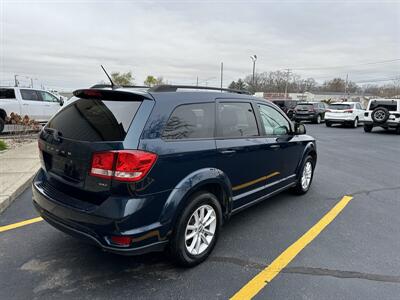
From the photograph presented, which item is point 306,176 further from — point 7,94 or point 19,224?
point 7,94

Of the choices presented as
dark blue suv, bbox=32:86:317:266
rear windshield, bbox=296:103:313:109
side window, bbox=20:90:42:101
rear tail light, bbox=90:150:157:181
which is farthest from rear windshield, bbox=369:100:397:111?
rear tail light, bbox=90:150:157:181

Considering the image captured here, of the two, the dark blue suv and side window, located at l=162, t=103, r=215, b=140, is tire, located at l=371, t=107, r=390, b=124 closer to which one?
the dark blue suv

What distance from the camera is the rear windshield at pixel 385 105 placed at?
1667cm

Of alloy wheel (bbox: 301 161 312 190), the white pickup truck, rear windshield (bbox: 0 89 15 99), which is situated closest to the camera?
alloy wheel (bbox: 301 161 312 190)

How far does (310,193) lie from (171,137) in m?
3.77

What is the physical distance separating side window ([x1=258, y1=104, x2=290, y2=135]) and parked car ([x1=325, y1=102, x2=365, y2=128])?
17533mm

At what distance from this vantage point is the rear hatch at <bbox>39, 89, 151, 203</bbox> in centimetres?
265

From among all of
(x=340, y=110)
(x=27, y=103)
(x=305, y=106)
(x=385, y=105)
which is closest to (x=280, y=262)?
(x=27, y=103)

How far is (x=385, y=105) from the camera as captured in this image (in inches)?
664

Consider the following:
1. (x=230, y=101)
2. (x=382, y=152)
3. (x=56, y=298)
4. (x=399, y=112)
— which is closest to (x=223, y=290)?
(x=56, y=298)

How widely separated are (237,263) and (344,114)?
64.6 ft

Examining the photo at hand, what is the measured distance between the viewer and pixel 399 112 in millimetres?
16406

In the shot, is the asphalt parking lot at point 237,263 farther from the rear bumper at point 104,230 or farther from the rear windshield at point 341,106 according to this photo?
the rear windshield at point 341,106

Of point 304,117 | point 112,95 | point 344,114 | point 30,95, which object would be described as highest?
point 112,95
